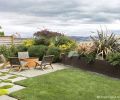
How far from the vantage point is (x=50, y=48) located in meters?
14.5

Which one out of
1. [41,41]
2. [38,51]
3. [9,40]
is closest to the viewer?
[38,51]

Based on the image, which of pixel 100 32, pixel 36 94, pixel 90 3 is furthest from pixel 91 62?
pixel 36 94

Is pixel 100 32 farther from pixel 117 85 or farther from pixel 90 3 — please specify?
pixel 117 85

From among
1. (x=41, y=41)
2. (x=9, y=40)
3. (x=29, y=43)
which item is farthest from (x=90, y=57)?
(x=9, y=40)

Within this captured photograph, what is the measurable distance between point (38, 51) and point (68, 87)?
6821 millimetres

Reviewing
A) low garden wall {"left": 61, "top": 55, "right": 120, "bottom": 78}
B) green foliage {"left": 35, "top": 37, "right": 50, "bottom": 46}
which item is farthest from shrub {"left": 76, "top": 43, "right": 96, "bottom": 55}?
green foliage {"left": 35, "top": 37, "right": 50, "bottom": 46}

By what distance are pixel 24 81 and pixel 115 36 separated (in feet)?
18.6

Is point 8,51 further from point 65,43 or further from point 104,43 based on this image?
point 104,43

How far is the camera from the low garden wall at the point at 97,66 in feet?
34.4

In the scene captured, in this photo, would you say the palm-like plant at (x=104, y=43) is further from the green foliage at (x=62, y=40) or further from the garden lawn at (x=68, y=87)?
the green foliage at (x=62, y=40)

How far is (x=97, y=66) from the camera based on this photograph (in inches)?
447

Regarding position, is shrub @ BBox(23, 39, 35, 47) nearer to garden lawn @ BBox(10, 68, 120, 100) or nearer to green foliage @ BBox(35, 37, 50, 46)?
green foliage @ BBox(35, 37, 50, 46)

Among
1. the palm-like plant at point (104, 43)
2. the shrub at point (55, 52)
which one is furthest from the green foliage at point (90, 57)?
the shrub at point (55, 52)

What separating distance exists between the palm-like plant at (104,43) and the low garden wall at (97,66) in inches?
24.8
